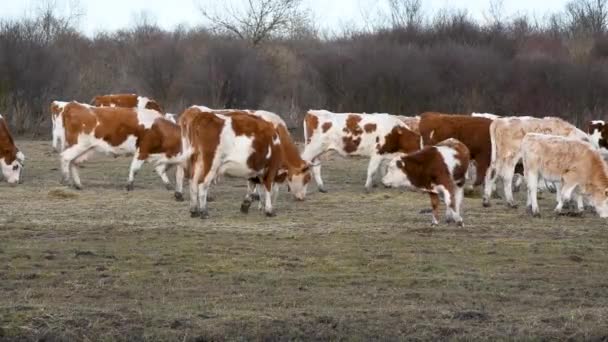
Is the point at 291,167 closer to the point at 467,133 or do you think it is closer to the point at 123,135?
the point at 123,135

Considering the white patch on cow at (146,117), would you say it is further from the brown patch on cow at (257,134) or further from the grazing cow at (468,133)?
the grazing cow at (468,133)

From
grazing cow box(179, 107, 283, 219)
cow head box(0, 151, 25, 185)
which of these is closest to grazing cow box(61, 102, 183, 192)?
cow head box(0, 151, 25, 185)

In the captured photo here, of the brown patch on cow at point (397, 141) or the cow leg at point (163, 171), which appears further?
the brown patch on cow at point (397, 141)

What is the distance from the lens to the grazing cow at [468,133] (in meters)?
21.8

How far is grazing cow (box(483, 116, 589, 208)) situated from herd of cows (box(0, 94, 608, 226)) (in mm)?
18

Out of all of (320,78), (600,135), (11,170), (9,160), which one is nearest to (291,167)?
(11,170)

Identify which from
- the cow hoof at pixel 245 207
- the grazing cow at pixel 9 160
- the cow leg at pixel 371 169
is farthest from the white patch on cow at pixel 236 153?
the grazing cow at pixel 9 160

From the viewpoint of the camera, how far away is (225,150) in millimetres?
16844

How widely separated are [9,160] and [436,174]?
425 inches

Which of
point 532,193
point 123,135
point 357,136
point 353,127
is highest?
point 353,127

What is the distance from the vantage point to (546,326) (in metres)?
9.42

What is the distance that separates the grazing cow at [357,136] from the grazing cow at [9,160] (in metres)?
5.82

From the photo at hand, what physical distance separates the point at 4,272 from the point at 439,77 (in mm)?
36310

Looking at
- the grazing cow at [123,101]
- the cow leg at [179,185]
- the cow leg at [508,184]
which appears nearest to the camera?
the cow leg at [508,184]
